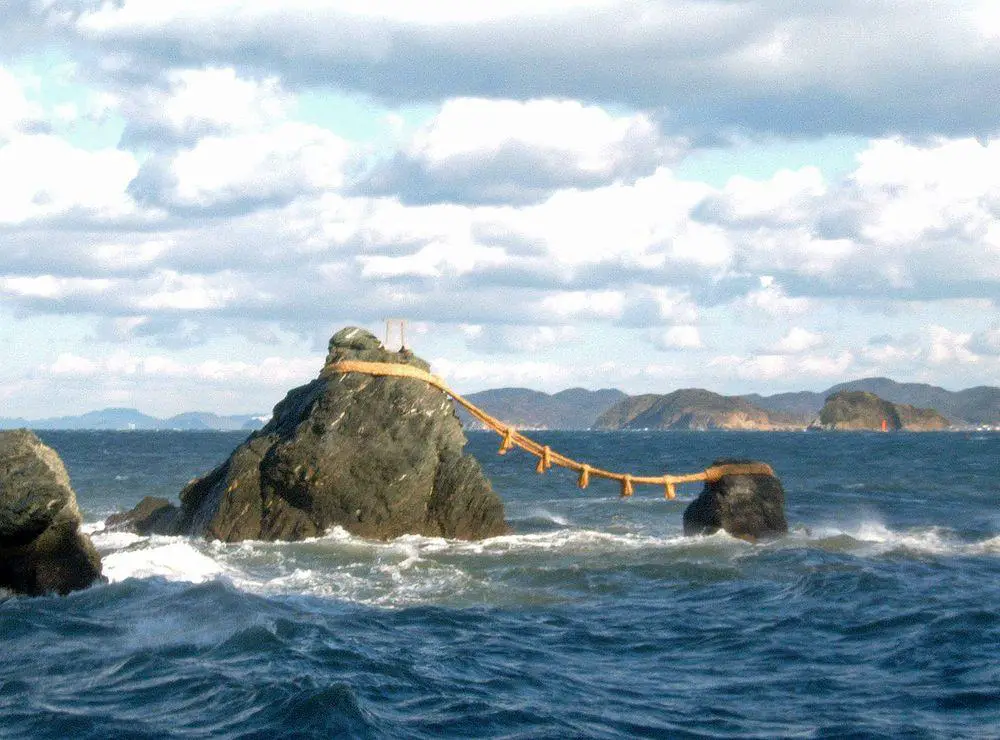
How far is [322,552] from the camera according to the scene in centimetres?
1873

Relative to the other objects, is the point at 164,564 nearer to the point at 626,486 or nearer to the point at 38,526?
the point at 38,526

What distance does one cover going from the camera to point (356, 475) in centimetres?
2036

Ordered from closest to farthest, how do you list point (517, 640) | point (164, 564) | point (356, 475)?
1. point (517, 640)
2. point (164, 564)
3. point (356, 475)

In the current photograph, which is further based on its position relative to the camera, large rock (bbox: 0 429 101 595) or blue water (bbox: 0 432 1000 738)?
large rock (bbox: 0 429 101 595)

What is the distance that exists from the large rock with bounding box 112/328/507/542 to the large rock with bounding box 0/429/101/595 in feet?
17.4

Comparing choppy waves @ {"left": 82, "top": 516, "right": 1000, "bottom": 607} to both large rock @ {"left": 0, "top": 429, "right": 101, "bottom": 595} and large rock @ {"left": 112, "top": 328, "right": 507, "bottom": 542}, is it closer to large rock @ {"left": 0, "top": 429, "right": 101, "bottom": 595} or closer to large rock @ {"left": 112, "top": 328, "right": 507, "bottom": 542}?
large rock @ {"left": 112, "top": 328, "right": 507, "bottom": 542}

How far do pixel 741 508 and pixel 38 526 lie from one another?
37.7 feet

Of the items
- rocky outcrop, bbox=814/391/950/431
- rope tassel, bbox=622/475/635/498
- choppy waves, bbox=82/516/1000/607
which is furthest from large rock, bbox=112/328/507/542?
rocky outcrop, bbox=814/391/950/431

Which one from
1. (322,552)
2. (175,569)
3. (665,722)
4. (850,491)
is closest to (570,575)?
(322,552)

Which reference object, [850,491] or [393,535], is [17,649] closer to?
[393,535]

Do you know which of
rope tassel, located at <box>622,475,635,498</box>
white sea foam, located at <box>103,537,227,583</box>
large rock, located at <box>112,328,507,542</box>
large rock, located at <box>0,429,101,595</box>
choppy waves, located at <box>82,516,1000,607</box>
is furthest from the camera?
rope tassel, located at <box>622,475,635,498</box>

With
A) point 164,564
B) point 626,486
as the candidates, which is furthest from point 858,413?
point 164,564

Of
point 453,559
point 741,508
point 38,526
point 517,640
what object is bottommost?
point 517,640

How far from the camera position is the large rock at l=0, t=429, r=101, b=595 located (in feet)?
45.1
